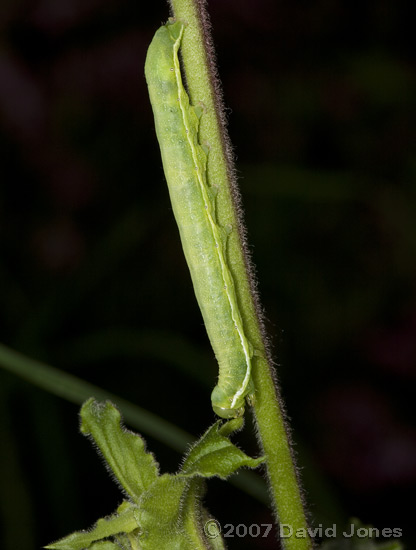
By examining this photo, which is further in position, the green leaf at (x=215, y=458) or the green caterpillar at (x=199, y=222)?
the green caterpillar at (x=199, y=222)

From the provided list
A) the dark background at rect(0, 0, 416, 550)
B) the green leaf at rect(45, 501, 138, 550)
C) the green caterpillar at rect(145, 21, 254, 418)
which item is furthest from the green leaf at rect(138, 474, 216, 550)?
the dark background at rect(0, 0, 416, 550)

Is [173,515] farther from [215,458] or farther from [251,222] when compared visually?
[251,222]

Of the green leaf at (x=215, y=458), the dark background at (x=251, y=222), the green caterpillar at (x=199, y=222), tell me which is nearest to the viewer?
the green leaf at (x=215, y=458)

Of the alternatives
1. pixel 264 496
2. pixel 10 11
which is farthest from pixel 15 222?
pixel 264 496

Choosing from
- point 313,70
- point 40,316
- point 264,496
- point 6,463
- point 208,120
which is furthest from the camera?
point 313,70

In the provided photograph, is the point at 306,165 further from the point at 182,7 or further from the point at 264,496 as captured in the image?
the point at 182,7

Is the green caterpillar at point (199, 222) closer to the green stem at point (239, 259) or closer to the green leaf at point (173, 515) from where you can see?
the green stem at point (239, 259)

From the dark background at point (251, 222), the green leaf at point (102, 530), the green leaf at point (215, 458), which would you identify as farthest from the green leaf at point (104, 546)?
the dark background at point (251, 222)
